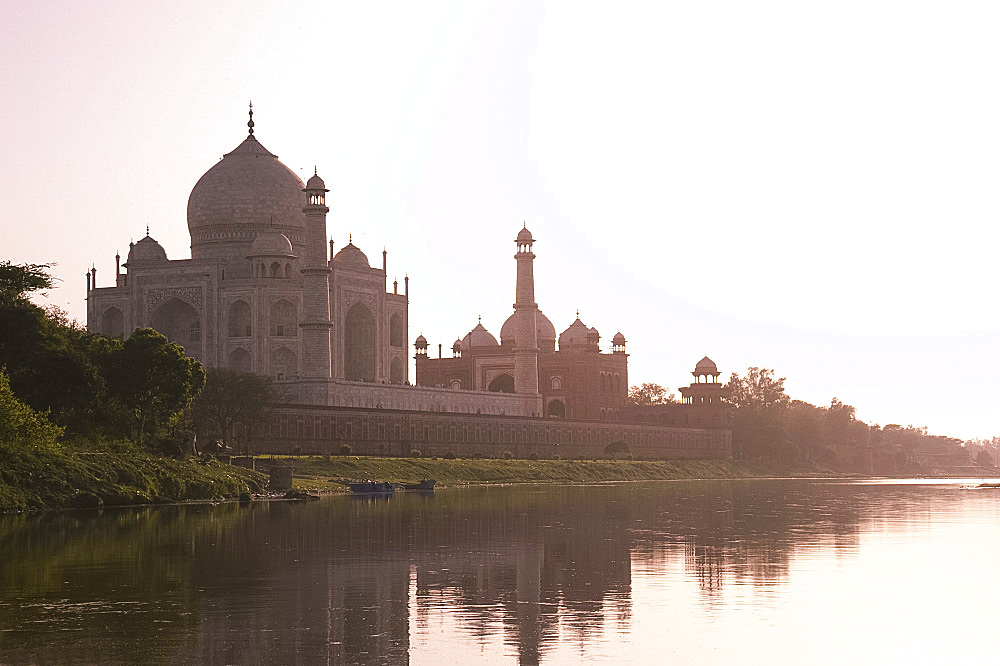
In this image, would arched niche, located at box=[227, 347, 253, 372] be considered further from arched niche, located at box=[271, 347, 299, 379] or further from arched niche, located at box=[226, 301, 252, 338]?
arched niche, located at box=[271, 347, 299, 379]

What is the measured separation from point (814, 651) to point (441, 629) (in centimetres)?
488

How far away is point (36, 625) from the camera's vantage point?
63.8 ft

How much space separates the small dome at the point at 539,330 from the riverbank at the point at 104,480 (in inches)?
3461

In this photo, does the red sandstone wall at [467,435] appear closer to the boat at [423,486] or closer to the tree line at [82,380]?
the boat at [423,486]

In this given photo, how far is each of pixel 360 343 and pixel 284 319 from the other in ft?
26.4

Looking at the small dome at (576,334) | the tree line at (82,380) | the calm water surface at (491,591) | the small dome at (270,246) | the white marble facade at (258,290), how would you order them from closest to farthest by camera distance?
the calm water surface at (491,591)
the tree line at (82,380)
the white marble facade at (258,290)
the small dome at (270,246)
the small dome at (576,334)

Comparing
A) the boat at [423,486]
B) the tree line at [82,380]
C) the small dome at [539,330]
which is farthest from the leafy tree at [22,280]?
the small dome at [539,330]

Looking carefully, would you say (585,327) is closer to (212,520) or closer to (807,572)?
(212,520)

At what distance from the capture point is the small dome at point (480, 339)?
15088 centimetres

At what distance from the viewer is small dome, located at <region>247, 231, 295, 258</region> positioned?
4326 inches

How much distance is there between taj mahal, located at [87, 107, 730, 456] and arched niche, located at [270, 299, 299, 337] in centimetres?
7

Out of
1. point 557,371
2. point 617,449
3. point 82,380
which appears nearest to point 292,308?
point 617,449

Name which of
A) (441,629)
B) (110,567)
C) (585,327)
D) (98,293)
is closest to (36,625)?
(441,629)

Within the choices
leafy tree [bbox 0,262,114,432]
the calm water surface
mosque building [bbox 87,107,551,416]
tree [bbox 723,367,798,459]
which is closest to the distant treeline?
tree [bbox 723,367,798,459]
